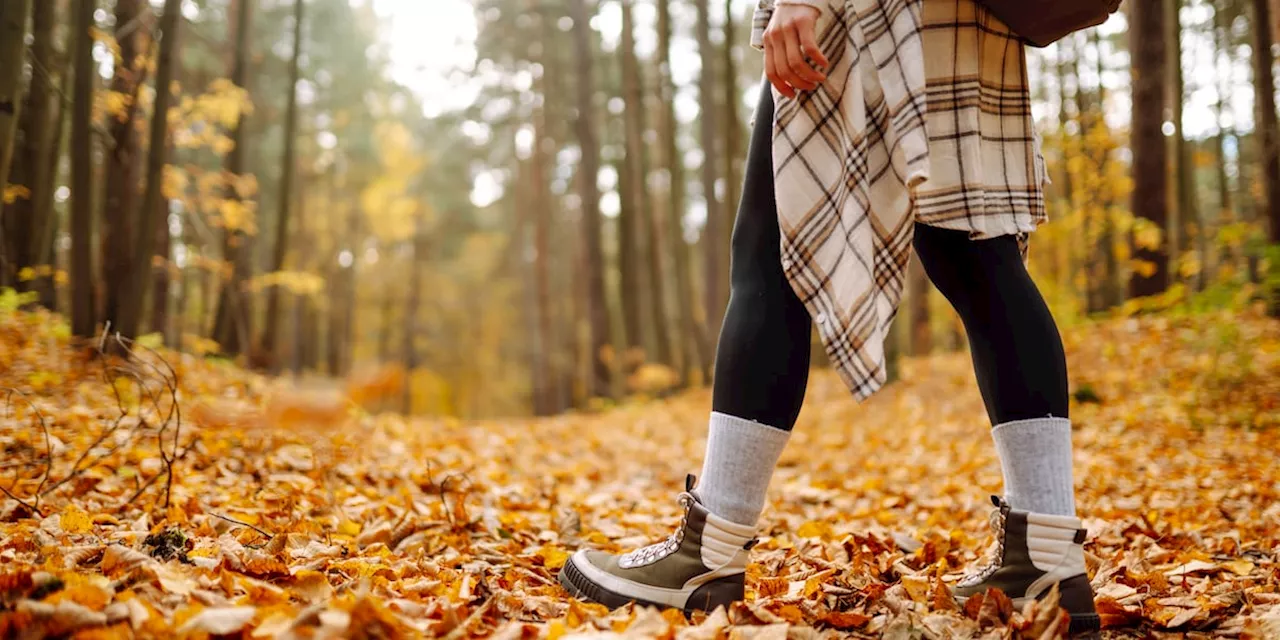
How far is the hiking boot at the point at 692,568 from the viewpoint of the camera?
153 centimetres

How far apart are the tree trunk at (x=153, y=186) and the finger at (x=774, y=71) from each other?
18.2 feet

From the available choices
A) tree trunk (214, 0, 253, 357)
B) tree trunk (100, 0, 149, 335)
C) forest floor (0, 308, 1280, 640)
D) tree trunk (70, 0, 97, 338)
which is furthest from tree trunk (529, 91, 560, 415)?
tree trunk (70, 0, 97, 338)

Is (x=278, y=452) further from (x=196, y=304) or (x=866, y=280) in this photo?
(x=196, y=304)

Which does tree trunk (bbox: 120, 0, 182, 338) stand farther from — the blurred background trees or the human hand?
the human hand

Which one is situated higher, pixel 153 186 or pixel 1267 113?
pixel 1267 113

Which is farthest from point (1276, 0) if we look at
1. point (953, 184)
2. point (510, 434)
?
point (510, 434)

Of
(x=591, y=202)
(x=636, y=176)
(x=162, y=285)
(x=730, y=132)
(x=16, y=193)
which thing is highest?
(x=730, y=132)

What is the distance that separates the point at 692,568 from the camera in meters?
1.54

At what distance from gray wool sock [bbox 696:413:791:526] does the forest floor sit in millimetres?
185

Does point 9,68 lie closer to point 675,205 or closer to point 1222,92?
point 675,205

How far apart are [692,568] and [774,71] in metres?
0.98

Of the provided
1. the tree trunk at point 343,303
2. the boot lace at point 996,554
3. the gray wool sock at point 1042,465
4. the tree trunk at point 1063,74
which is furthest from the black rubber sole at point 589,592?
the tree trunk at point 343,303

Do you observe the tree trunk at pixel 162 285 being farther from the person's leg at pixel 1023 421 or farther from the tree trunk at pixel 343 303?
the tree trunk at pixel 343 303

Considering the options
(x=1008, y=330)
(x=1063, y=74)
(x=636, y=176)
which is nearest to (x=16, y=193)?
(x=1008, y=330)
